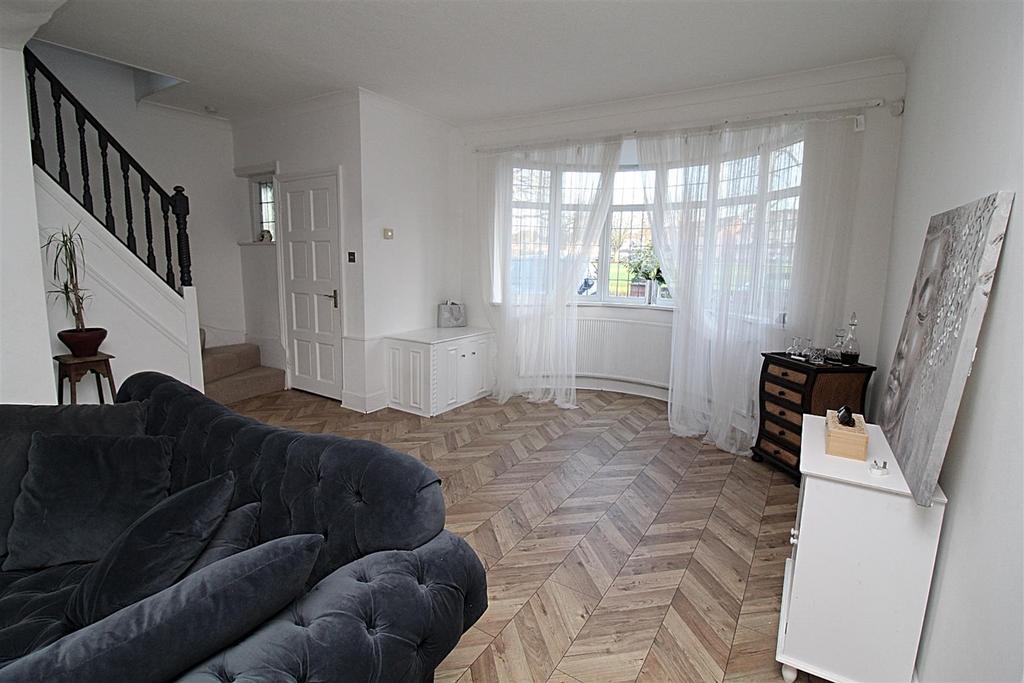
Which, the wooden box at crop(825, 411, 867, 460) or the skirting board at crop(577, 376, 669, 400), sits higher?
the wooden box at crop(825, 411, 867, 460)

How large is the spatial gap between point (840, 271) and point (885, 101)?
107cm

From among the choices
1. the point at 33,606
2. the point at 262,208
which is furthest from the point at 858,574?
the point at 262,208

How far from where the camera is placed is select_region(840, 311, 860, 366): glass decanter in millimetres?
3201

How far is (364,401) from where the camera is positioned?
4617mm

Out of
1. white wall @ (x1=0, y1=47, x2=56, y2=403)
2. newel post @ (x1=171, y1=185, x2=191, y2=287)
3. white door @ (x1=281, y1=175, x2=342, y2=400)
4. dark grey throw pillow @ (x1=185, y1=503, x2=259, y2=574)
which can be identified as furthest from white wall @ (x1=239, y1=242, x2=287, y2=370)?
dark grey throw pillow @ (x1=185, y1=503, x2=259, y2=574)

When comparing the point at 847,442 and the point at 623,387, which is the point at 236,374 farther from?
the point at 847,442

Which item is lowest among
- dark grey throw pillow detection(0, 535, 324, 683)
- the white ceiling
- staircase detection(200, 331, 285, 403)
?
staircase detection(200, 331, 285, 403)

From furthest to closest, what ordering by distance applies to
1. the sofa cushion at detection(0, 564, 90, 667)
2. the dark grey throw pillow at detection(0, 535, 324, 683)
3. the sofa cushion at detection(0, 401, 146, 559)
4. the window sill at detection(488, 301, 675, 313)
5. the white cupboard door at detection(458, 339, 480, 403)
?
the window sill at detection(488, 301, 675, 313) < the white cupboard door at detection(458, 339, 480, 403) < the sofa cushion at detection(0, 401, 146, 559) < the sofa cushion at detection(0, 564, 90, 667) < the dark grey throw pillow at detection(0, 535, 324, 683)

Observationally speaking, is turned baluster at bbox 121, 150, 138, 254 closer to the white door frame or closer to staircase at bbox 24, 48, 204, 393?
staircase at bbox 24, 48, 204, 393

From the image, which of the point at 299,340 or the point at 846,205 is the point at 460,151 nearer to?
the point at 299,340

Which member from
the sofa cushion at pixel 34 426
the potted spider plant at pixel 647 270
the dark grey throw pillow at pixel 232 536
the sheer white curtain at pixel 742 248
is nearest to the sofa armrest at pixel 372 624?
the dark grey throw pillow at pixel 232 536

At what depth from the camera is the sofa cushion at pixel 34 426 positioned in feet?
5.68

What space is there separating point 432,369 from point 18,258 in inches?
105

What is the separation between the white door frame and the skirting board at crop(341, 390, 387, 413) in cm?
12
